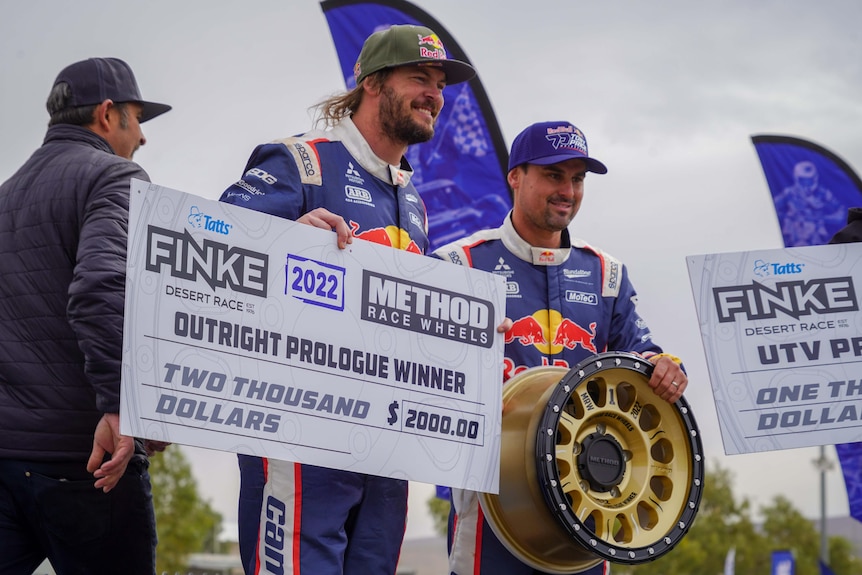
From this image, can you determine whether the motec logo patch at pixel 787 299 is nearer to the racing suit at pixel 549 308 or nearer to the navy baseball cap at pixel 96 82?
the racing suit at pixel 549 308

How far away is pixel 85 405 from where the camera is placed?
4191 millimetres

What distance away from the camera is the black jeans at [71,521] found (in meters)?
4.13

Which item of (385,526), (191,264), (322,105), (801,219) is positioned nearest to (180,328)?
(191,264)

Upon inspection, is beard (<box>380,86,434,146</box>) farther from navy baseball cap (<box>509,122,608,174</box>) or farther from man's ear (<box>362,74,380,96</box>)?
navy baseball cap (<box>509,122,608,174</box>)

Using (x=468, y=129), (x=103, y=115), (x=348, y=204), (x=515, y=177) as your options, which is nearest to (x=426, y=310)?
(x=348, y=204)

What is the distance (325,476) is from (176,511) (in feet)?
105

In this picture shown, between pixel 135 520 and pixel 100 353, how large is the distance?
0.76m

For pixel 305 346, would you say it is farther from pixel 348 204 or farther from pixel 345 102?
pixel 345 102

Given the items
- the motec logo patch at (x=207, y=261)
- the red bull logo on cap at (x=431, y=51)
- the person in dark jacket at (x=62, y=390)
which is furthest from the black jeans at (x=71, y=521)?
the red bull logo on cap at (x=431, y=51)

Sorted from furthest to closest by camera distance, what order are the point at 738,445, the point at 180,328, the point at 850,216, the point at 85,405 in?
the point at 850,216, the point at 738,445, the point at 85,405, the point at 180,328

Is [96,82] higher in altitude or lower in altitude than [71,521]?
higher

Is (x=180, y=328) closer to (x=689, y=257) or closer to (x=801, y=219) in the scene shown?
(x=689, y=257)

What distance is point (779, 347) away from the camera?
215 inches

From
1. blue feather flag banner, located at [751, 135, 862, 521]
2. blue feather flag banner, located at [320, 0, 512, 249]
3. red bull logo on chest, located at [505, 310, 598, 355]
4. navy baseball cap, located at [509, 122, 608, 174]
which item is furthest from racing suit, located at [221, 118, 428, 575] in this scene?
blue feather flag banner, located at [751, 135, 862, 521]
